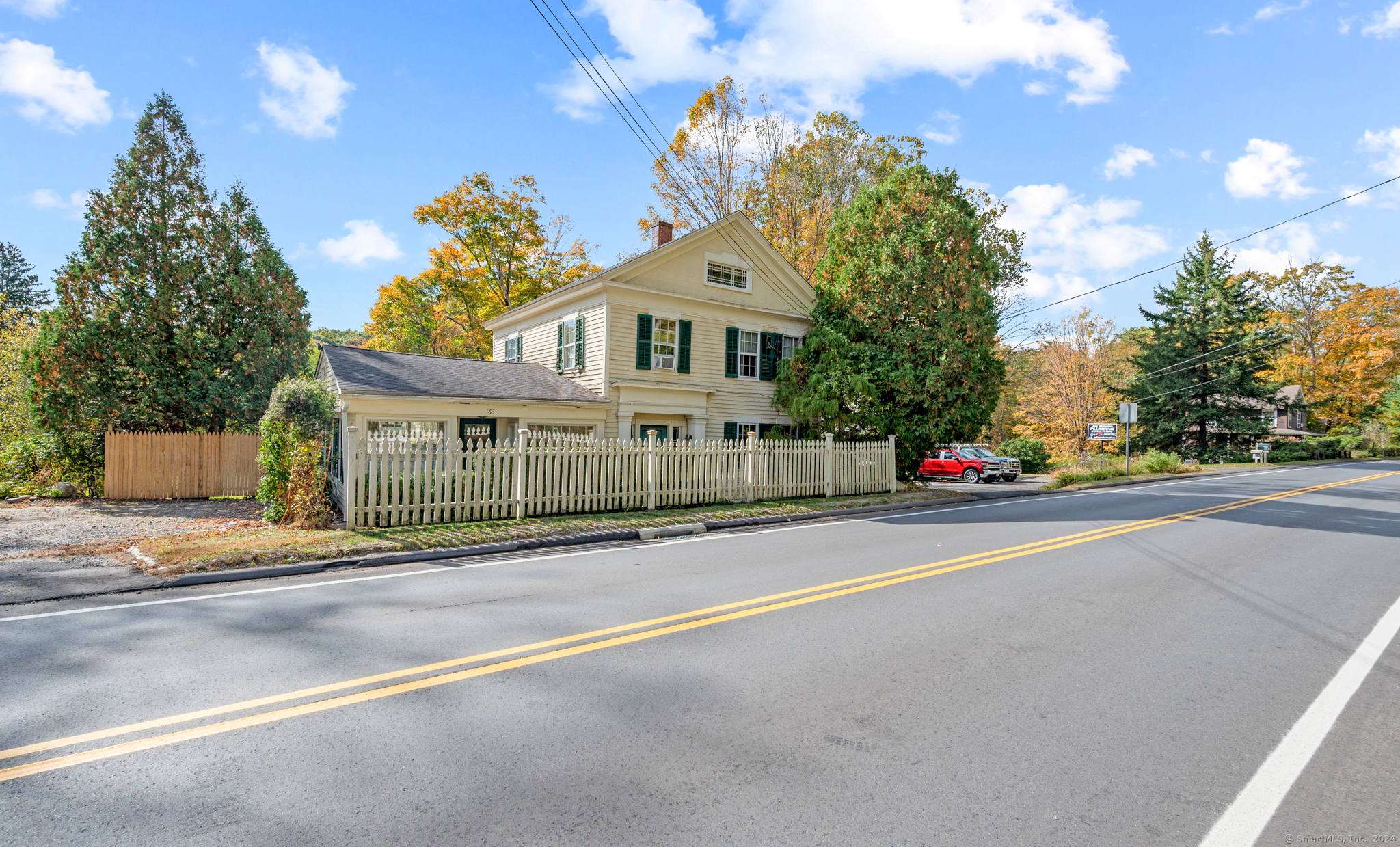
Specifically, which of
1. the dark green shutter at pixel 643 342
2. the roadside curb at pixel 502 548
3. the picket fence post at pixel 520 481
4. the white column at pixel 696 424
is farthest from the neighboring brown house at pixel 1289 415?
the picket fence post at pixel 520 481

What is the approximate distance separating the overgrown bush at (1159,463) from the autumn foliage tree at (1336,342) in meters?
22.9

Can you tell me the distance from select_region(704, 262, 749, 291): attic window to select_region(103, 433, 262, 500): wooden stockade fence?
13.6m

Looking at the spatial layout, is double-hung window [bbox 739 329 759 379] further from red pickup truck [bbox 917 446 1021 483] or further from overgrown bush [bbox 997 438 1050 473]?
overgrown bush [bbox 997 438 1050 473]

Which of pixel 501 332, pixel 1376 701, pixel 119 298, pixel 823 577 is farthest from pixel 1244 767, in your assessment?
pixel 501 332

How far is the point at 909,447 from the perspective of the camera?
736 inches

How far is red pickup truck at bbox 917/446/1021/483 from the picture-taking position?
26.1 metres

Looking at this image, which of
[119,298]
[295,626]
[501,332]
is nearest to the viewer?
[295,626]

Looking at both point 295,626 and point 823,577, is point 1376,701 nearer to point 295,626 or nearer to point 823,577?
point 823,577

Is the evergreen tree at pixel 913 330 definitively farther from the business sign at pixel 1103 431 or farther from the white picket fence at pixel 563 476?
the business sign at pixel 1103 431

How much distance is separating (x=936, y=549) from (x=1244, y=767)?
6045mm

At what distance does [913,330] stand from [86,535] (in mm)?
18434

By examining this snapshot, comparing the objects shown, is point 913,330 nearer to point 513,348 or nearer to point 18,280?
point 513,348

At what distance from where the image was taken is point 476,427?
57.2ft

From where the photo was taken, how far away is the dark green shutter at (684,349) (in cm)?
1970
